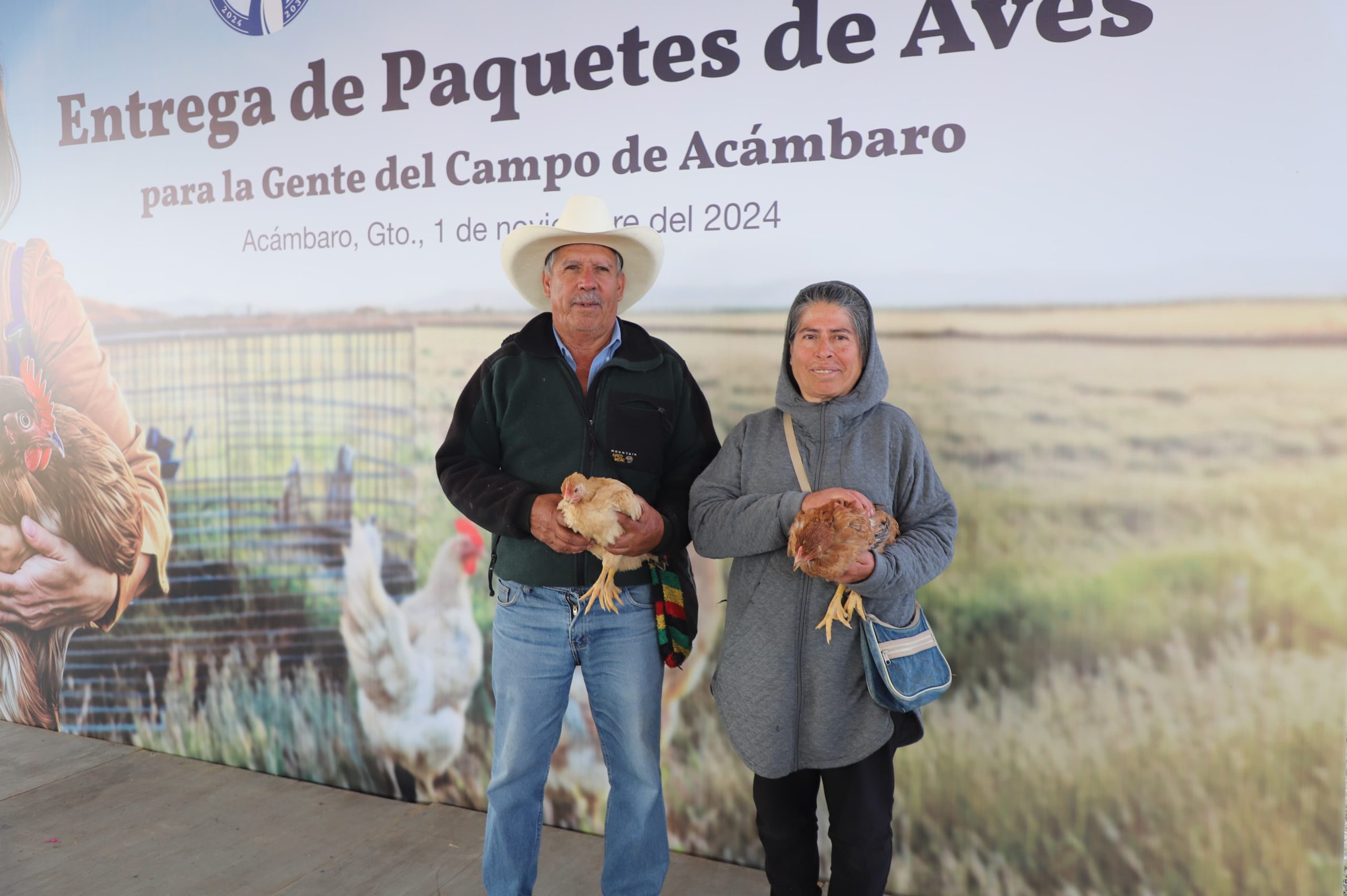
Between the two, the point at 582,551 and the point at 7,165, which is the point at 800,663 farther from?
the point at 7,165

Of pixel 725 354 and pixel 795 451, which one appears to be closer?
pixel 795 451

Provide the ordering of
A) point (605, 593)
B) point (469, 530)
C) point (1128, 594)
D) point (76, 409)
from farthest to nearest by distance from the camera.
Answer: point (76, 409) < point (469, 530) < point (1128, 594) < point (605, 593)

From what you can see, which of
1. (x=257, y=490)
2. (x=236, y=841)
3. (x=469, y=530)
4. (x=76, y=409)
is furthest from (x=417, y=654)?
(x=76, y=409)

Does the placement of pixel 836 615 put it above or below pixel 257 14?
below

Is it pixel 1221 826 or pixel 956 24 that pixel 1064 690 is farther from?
pixel 956 24

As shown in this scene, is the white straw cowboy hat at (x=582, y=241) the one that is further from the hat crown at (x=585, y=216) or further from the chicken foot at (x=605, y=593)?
the chicken foot at (x=605, y=593)

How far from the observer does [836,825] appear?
6.52ft

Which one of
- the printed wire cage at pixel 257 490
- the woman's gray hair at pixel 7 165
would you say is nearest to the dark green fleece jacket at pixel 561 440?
the printed wire cage at pixel 257 490

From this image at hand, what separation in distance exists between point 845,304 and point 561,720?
133 cm

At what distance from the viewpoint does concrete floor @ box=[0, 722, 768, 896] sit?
8.95 feet

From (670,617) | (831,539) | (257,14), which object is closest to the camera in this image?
(831,539)

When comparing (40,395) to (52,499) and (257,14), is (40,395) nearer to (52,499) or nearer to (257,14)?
(52,499)

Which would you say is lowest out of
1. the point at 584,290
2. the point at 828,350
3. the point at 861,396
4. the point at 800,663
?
the point at 800,663

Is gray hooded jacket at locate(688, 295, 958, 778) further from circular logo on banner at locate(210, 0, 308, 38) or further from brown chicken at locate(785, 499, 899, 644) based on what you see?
circular logo on banner at locate(210, 0, 308, 38)
